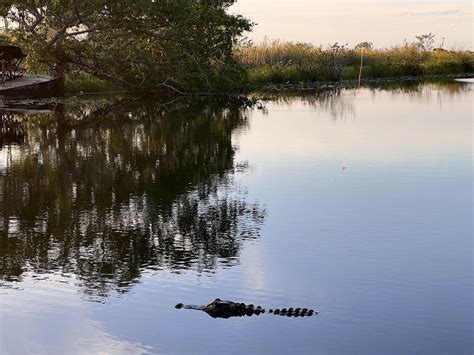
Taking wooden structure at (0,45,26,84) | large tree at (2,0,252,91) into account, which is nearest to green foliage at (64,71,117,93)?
large tree at (2,0,252,91)

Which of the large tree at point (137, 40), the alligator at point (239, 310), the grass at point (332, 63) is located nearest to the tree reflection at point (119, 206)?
the alligator at point (239, 310)

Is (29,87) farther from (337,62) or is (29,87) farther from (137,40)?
(337,62)

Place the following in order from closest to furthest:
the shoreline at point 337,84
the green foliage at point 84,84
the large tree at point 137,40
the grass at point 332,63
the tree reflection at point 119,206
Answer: the tree reflection at point 119,206
the large tree at point 137,40
the green foliage at point 84,84
the shoreline at point 337,84
the grass at point 332,63

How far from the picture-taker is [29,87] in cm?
4572

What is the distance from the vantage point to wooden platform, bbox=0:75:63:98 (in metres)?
45.5

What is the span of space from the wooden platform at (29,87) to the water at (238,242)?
1670 centimetres

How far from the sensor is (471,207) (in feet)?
56.3

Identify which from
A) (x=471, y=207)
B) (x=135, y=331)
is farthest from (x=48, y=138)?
(x=135, y=331)

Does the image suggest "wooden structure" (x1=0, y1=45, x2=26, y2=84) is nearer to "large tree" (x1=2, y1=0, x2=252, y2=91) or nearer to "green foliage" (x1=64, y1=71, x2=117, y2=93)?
"large tree" (x1=2, y1=0, x2=252, y2=91)

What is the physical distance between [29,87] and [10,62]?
1.64 m

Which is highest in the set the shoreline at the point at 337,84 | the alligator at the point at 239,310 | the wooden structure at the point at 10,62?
the wooden structure at the point at 10,62

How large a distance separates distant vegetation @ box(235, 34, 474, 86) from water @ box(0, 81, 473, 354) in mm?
32061

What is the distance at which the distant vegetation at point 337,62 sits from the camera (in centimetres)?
6288

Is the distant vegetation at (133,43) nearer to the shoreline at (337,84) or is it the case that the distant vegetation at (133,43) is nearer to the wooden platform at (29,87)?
the wooden platform at (29,87)
